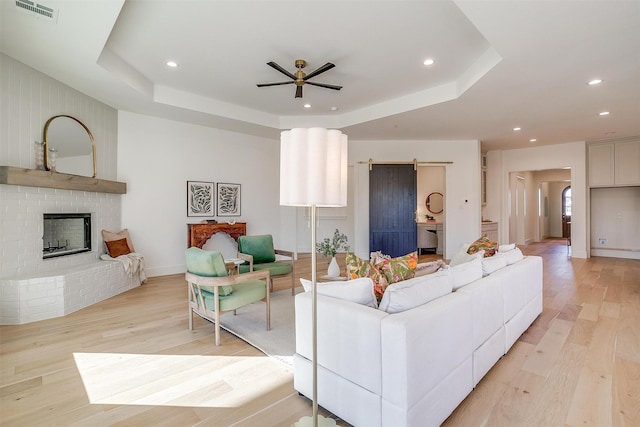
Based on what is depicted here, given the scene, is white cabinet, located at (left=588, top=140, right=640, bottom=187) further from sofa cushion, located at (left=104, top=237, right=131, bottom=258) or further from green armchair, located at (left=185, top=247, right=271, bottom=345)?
sofa cushion, located at (left=104, top=237, right=131, bottom=258)

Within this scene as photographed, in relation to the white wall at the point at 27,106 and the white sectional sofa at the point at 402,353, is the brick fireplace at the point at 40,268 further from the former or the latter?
the white sectional sofa at the point at 402,353

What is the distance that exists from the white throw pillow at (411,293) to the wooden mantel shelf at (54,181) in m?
3.97

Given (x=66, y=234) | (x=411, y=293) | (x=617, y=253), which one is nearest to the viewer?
(x=411, y=293)

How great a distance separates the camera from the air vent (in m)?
2.44

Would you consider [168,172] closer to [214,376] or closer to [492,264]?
[214,376]

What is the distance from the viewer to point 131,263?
4.49m

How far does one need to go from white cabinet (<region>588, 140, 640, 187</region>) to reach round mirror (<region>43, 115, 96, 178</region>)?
9.93 m

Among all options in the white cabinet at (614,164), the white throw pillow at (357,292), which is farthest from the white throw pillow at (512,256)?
the white cabinet at (614,164)

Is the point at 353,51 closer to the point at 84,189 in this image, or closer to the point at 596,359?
the point at 596,359

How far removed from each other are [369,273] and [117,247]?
4.15 metres

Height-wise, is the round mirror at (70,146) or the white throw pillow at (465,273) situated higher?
the round mirror at (70,146)

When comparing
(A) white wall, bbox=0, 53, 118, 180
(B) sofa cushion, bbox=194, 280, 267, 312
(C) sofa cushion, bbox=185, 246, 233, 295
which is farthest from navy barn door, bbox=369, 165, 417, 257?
(A) white wall, bbox=0, 53, 118, 180

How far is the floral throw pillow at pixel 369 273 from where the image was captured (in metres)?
2.05

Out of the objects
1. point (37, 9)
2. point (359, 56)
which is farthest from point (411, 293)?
point (37, 9)
